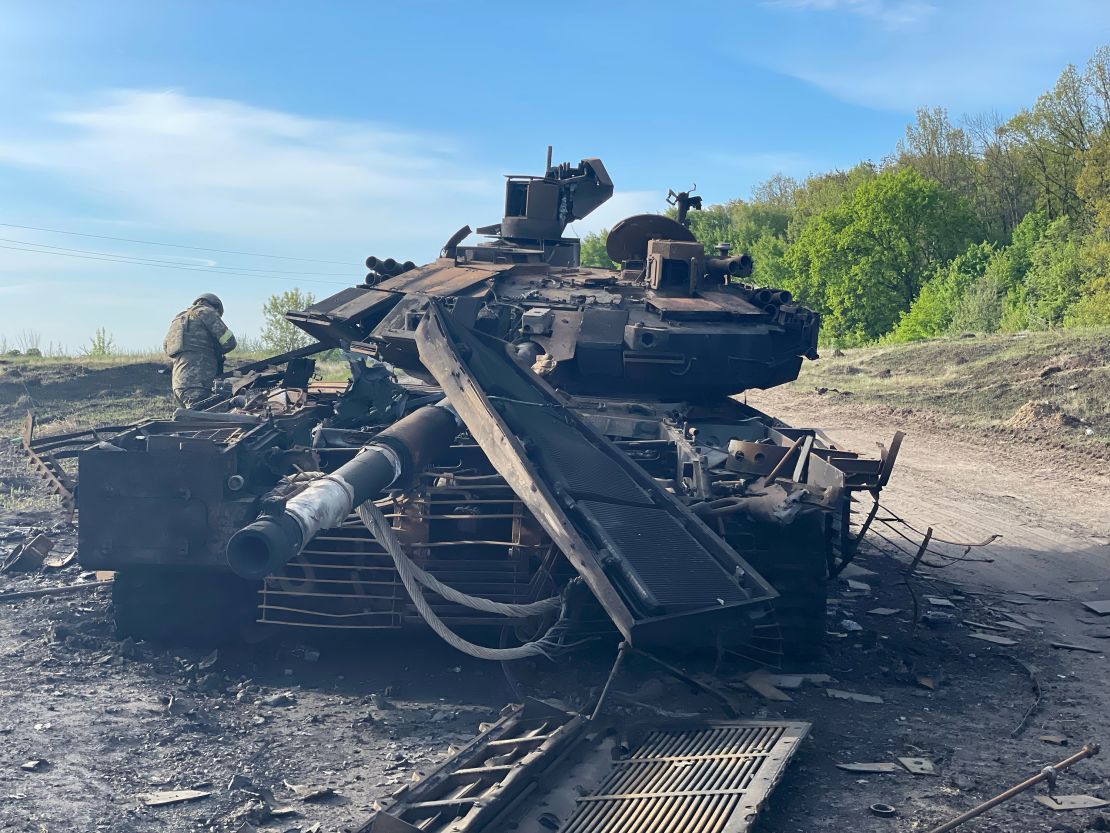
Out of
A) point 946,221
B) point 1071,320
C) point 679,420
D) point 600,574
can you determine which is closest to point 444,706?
point 600,574

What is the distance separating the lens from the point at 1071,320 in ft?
104

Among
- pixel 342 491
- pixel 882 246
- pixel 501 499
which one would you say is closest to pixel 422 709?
pixel 501 499

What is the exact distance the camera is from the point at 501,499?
6.62 metres

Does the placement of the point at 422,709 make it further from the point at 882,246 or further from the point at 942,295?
the point at 882,246

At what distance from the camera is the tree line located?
109 ft

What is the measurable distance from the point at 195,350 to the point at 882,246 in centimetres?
3814

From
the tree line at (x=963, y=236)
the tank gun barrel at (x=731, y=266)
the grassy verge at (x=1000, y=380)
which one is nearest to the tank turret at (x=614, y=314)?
the tank gun barrel at (x=731, y=266)

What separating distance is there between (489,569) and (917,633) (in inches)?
126

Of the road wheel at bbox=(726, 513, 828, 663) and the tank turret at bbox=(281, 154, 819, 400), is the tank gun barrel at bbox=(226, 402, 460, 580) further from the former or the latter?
the road wheel at bbox=(726, 513, 828, 663)

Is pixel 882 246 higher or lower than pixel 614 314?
higher

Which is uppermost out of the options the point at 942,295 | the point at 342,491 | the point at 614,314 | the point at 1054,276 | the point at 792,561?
the point at 1054,276

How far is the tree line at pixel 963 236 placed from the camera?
33344 millimetres

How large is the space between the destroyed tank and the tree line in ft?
78.6

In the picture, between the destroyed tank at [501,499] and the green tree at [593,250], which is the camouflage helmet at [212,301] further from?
the green tree at [593,250]
